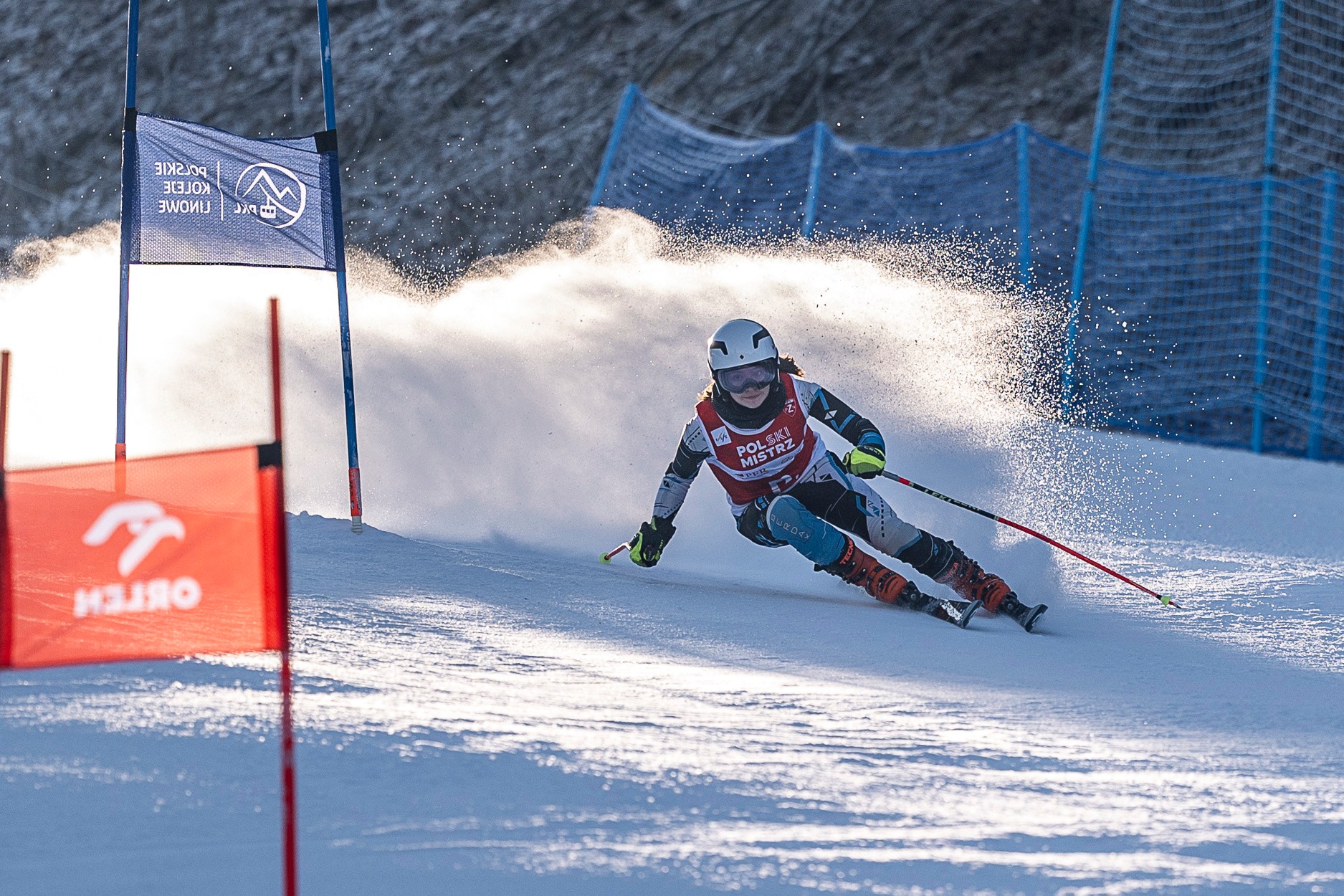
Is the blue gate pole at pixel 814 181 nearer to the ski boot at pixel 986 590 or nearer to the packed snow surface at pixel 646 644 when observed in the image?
the packed snow surface at pixel 646 644

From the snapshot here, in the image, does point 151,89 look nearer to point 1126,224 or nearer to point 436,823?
point 1126,224

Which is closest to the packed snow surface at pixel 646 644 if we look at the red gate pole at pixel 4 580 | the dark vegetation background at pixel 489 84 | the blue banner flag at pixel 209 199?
the red gate pole at pixel 4 580

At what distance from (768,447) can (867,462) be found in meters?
0.44

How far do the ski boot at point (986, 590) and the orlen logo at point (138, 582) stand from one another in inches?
155

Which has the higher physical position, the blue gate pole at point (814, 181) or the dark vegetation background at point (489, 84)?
the dark vegetation background at point (489, 84)

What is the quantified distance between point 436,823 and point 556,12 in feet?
67.5

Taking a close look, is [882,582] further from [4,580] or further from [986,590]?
[4,580]

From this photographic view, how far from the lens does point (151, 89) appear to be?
25.3 metres

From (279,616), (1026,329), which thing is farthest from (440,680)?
(1026,329)

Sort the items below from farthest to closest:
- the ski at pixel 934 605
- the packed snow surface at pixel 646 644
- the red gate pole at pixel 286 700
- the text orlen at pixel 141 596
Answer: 1. the ski at pixel 934 605
2. the packed snow surface at pixel 646 644
3. the text orlen at pixel 141 596
4. the red gate pole at pixel 286 700

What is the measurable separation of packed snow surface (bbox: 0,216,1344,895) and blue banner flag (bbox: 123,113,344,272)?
1.37 m

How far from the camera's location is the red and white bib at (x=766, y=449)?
20.7 feet

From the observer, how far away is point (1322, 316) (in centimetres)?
1179

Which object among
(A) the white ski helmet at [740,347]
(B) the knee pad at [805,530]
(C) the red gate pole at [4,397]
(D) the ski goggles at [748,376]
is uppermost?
(A) the white ski helmet at [740,347]
